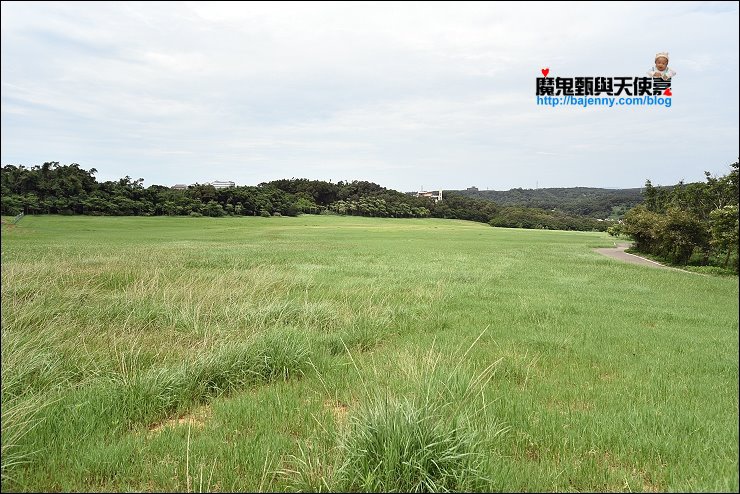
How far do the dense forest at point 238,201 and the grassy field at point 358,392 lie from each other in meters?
1.84

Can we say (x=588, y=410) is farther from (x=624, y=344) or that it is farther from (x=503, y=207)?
(x=503, y=207)

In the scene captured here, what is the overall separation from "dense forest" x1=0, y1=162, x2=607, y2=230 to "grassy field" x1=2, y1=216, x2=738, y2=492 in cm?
184

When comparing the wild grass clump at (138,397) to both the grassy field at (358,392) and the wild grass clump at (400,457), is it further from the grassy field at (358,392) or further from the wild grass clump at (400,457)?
the wild grass clump at (400,457)

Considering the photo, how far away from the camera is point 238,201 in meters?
87.2

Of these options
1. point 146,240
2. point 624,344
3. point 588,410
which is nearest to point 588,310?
point 624,344

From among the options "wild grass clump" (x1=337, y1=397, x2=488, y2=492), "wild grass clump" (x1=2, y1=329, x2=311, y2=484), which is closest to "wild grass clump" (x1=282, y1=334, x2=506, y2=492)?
"wild grass clump" (x1=337, y1=397, x2=488, y2=492)

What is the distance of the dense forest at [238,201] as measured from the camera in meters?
8.64

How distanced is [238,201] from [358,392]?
86.4 m

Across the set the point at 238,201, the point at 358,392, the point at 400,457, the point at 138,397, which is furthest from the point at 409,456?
the point at 238,201

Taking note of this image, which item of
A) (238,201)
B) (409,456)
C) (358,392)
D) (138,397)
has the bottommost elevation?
(358,392)

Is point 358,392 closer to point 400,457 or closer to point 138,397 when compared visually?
point 400,457

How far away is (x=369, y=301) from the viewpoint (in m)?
12.9

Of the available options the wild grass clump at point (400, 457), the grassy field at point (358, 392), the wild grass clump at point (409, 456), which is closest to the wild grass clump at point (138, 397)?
the grassy field at point (358, 392)

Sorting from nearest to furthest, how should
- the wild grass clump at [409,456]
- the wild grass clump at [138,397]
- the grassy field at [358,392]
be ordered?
the wild grass clump at [409,456]
the grassy field at [358,392]
the wild grass clump at [138,397]
